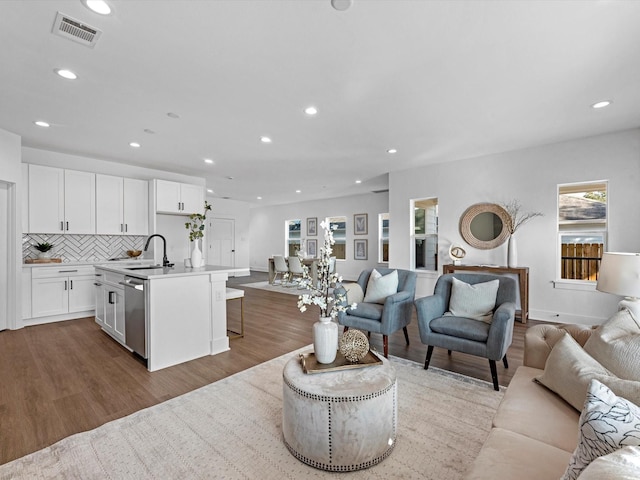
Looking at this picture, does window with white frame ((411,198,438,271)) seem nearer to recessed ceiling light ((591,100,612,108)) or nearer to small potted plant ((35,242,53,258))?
recessed ceiling light ((591,100,612,108))

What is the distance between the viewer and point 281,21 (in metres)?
1.98

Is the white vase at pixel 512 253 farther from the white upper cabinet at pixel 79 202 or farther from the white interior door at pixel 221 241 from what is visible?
the white interior door at pixel 221 241

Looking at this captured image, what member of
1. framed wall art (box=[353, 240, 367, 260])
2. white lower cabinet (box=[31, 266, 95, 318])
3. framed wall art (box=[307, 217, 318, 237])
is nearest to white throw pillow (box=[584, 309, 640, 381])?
white lower cabinet (box=[31, 266, 95, 318])

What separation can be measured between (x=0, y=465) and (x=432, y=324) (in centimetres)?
309

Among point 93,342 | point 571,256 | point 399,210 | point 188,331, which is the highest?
point 399,210

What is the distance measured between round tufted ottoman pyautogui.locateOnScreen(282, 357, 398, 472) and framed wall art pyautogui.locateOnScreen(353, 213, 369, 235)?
24.7 feet

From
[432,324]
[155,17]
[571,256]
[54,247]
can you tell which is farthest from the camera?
[54,247]

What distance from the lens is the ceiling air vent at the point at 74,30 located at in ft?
6.51

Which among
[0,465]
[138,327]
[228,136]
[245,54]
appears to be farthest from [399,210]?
[0,465]

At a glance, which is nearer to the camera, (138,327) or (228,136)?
(138,327)

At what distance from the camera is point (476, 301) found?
114 inches

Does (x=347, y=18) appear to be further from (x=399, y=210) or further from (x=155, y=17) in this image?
(x=399, y=210)

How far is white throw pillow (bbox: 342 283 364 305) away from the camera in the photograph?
357cm

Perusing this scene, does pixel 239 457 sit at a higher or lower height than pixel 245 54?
lower
